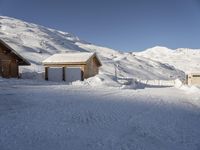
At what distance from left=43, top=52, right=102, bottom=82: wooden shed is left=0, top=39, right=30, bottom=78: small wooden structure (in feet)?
A: 15.6

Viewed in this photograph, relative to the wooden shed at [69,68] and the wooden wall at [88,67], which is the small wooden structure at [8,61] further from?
the wooden wall at [88,67]

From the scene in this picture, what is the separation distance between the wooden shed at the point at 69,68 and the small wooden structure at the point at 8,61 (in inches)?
188

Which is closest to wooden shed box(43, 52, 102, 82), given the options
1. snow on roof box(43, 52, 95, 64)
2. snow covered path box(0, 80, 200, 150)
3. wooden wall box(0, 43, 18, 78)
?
snow on roof box(43, 52, 95, 64)

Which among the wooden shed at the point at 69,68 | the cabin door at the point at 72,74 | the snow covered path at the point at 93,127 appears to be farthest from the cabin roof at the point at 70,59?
the snow covered path at the point at 93,127

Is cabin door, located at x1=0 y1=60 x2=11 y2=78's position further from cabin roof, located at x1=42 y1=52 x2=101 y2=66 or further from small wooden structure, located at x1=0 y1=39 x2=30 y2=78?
cabin roof, located at x1=42 y1=52 x2=101 y2=66

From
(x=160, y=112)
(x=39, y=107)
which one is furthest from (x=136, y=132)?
(x=39, y=107)

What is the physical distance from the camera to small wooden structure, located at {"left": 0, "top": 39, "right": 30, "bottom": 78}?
110 ft

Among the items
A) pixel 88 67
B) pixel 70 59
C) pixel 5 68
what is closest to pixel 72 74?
pixel 70 59

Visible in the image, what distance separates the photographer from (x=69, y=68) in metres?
39.3

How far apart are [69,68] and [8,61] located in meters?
8.08

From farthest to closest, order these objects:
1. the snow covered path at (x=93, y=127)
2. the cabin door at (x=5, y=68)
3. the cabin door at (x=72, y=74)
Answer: the cabin door at (x=72, y=74), the cabin door at (x=5, y=68), the snow covered path at (x=93, y=127)

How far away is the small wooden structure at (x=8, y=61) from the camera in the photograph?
110 feet

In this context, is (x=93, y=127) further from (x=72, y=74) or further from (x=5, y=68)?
(x=72, y=74)

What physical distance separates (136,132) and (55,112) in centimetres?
383
